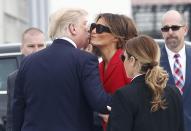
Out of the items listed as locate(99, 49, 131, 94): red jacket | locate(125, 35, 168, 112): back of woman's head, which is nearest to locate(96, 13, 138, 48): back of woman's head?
locate(99, 49, 131, 94): red jacket

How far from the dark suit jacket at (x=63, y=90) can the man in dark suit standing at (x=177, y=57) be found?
1159 mm

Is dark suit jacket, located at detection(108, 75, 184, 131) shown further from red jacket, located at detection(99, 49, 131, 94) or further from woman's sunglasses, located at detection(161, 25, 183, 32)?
woman's sunglasses, located at detection(161, 25, 183, 32)

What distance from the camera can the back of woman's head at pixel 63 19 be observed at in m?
4.79

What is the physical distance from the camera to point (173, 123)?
4.52 metres

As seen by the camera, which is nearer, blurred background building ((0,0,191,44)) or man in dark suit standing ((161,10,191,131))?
man in dark suit standing ((161,10,191,131))

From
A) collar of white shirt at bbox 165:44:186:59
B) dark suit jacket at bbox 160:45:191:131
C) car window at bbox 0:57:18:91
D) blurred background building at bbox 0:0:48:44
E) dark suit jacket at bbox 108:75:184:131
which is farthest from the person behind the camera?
blurred background building at bbox 0:0:48:44

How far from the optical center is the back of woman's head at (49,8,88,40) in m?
4.79

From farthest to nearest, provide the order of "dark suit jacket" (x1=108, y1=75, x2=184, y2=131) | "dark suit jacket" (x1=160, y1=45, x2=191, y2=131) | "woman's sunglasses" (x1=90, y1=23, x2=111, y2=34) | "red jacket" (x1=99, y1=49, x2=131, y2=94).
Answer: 1. "dark suit jacket" (x1=160, y1=45, x2=191, y2=131)
2. "woman's sunglasses" (x1=90, y1=23, x2=111, y2=34)
3. "red jacket" (x1=99, y1=49, x2=131, y2=94)
4. "dark suit jacket" (x1=108, y1=75, x2=184, y2=131)

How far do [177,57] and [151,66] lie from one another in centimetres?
143

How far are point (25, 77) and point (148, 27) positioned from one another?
26245 mm

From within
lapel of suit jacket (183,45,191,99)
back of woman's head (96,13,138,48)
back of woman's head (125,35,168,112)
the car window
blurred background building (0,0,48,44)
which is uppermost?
back of woman's head (96,13,138,48)

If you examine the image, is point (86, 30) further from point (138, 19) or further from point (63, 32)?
point (138, 19)

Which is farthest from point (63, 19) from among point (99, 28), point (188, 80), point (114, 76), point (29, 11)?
point (29, 11)

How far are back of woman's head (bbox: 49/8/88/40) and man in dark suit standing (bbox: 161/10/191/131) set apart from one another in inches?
47.8
